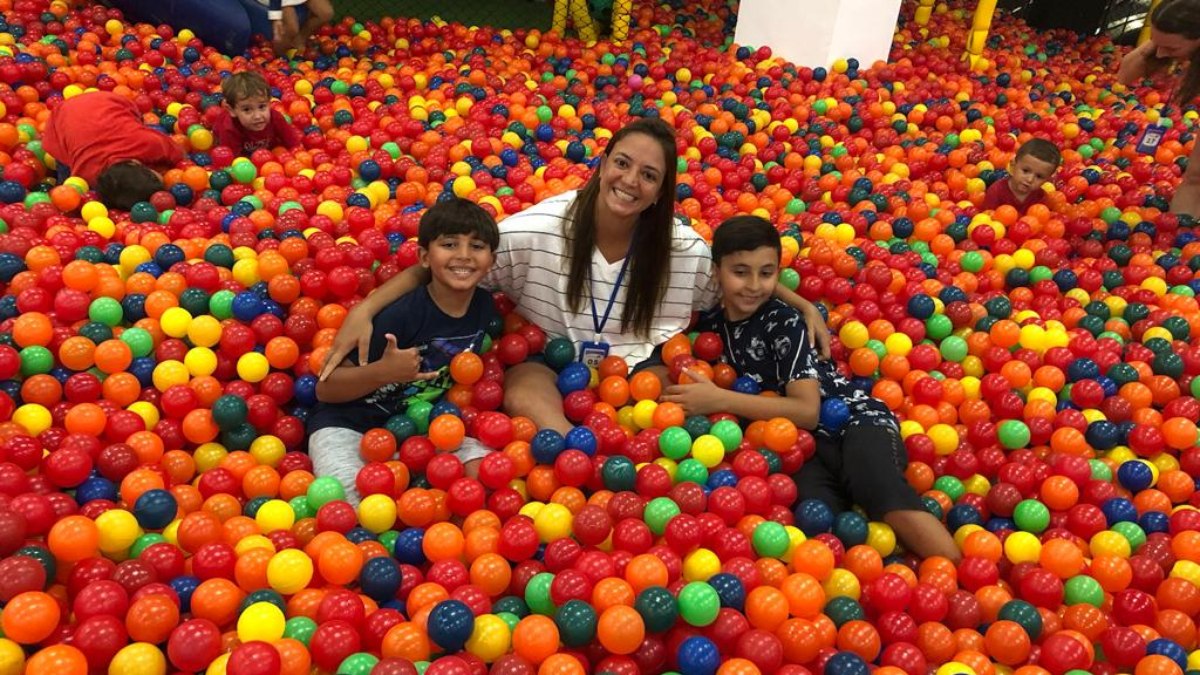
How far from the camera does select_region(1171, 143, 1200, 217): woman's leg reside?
358cm

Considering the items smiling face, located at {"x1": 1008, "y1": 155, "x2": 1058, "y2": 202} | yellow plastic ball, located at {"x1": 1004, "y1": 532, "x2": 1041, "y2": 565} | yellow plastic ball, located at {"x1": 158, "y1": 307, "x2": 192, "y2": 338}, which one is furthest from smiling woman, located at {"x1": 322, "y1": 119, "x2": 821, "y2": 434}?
smiling face, located at {"x1": 1008, "y1": 155, "x2": 1058, "y2": 202}

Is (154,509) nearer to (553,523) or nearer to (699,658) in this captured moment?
(553,523)

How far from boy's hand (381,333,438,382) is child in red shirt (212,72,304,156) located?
1944 millimetres

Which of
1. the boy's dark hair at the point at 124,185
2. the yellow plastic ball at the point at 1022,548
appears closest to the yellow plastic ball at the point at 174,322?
the boy's dark hair at the point at 124,185

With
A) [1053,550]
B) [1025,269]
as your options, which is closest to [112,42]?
[1025,269]

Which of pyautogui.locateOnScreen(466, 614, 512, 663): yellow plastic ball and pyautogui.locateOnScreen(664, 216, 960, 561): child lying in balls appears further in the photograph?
pyautogui.locateOnScreen(664, 216, 960, 561): child lying in balls

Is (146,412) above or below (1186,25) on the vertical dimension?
below

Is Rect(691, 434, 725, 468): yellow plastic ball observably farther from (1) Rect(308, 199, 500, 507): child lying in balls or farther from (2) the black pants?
(1) Rect(308, 199, 500, 507): child lying in balls

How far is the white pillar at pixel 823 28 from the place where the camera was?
15.7 feet

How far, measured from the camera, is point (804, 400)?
222cm

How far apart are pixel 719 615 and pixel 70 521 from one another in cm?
126

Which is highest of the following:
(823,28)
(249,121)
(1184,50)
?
(1184,50)

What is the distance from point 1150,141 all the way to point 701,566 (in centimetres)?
377

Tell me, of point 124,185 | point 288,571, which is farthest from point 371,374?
point 124,185
